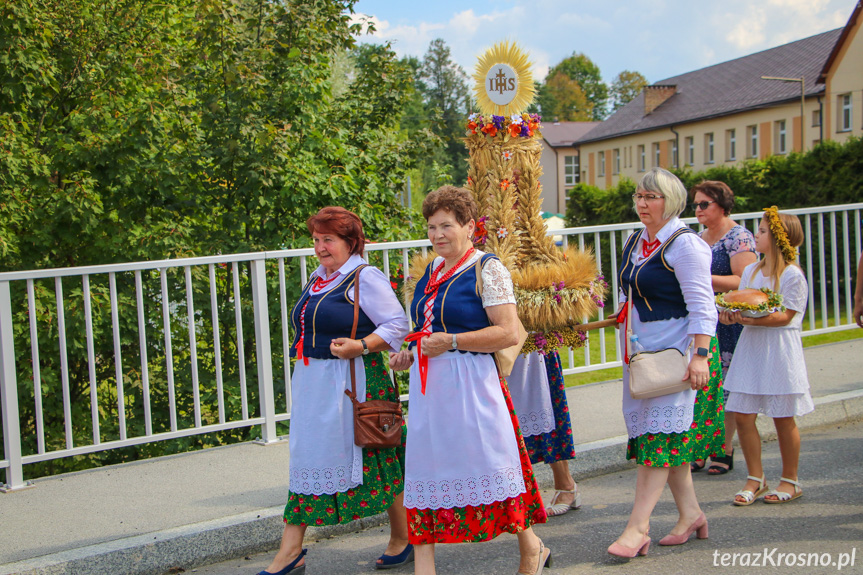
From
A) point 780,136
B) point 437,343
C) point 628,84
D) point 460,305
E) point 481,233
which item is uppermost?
point 628,84

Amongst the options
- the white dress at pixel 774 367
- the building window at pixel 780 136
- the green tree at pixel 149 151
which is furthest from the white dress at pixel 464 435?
the building window at pixel 780 136

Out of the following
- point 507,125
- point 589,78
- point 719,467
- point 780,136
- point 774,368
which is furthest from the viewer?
point 589,78

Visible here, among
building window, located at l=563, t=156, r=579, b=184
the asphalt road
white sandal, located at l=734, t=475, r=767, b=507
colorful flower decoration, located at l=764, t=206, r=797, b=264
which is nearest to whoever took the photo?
the asphalt road

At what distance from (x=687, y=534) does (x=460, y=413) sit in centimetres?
152

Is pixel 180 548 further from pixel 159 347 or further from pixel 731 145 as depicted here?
pixel 731 145

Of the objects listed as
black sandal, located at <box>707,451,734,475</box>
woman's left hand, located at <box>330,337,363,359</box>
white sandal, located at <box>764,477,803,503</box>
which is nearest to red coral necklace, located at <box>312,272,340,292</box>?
woman's left hand, located at <box>330,337,363,359</box>

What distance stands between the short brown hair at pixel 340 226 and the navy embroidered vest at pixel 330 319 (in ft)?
0.51

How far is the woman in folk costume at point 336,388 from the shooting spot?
12.9 ft

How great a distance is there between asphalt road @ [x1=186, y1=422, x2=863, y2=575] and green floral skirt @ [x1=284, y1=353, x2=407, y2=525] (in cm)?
39

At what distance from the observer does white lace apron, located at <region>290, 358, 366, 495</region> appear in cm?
395

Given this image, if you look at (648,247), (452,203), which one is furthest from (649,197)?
(452,203)

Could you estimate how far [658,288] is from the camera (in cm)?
406

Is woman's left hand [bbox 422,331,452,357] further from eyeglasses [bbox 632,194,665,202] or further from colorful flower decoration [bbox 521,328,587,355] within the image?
eyeglasses [bbox 632,194,665,202]

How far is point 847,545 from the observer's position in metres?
4.14
